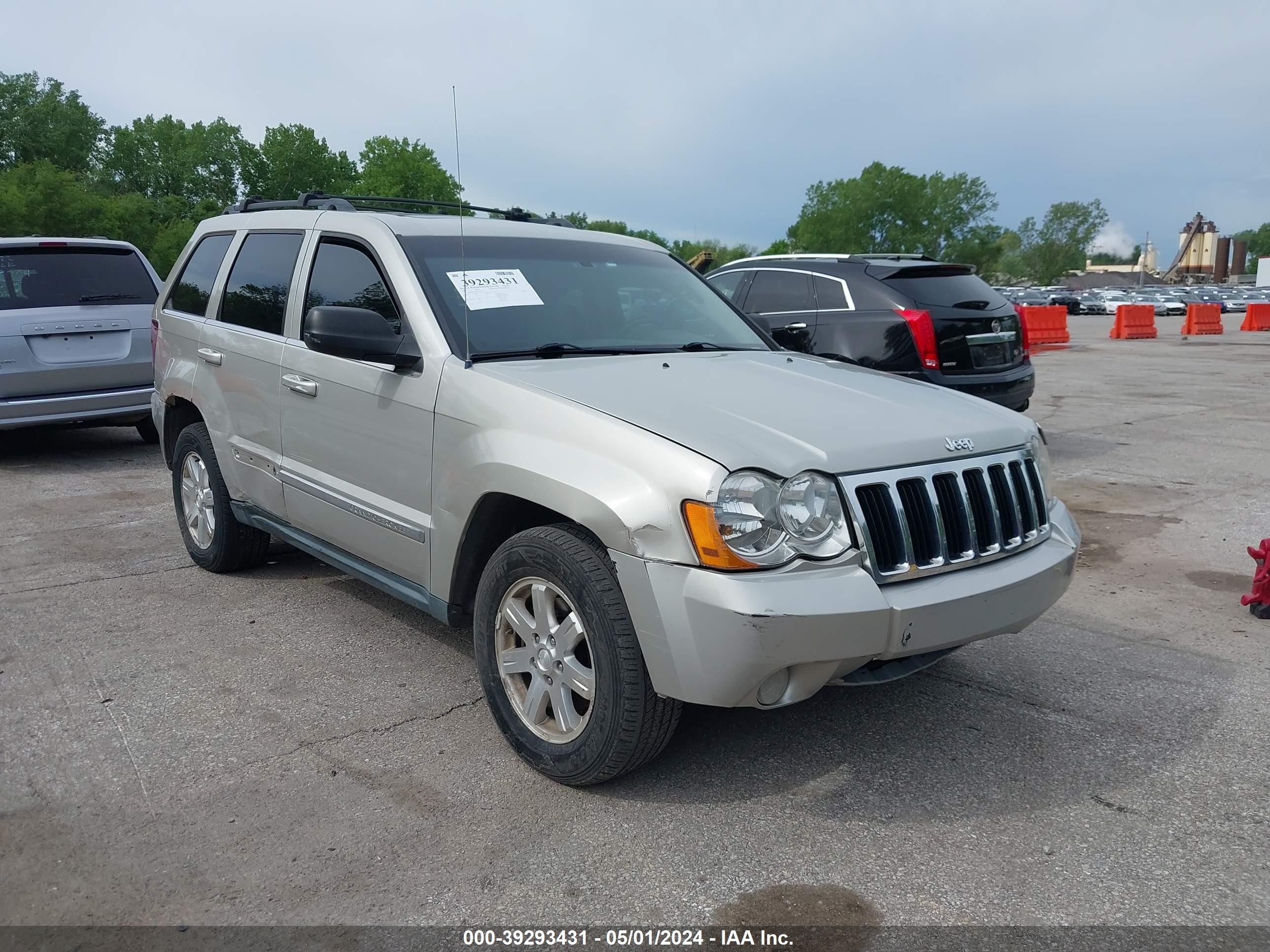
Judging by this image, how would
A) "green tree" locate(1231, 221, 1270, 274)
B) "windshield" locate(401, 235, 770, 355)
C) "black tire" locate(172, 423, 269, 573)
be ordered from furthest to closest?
"green tree" locate(1231, 221, 1270, 274)
"black tire" locate(172, 423, 269, 573)
"windshield" locate(401, 235, 770, 355)

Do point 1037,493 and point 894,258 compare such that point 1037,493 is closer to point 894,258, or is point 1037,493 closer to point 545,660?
point 545,660

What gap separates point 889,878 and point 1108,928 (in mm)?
541

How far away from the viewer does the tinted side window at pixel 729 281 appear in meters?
9.18

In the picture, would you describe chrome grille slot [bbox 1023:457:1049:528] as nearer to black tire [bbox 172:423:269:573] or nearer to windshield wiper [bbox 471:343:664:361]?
windshield wiper [bbox 471:343:664:361]

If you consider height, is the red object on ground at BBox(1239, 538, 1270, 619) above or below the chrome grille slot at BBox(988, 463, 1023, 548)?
below

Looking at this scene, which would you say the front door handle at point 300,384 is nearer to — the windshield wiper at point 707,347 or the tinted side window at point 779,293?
the windshield wiper at point 707,347

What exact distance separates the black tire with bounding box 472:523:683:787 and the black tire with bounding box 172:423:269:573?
2.49m

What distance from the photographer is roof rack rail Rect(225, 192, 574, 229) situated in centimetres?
480

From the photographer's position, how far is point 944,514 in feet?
10.4

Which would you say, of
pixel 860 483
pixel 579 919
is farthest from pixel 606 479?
pixel 579 919

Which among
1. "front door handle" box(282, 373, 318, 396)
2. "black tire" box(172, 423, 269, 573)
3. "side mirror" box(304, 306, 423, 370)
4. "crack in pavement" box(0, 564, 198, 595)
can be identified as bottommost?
"crack in pavement" box(0, 564, 198, 595)

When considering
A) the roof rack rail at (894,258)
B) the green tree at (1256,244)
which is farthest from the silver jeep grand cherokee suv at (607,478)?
the green tree at (1256,244)

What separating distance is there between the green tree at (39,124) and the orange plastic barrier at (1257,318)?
65.1 meters

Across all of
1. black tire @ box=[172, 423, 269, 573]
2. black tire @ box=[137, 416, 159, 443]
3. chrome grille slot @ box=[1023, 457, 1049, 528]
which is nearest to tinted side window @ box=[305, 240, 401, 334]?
black tire @ box=[172, 423, 269, 573]
